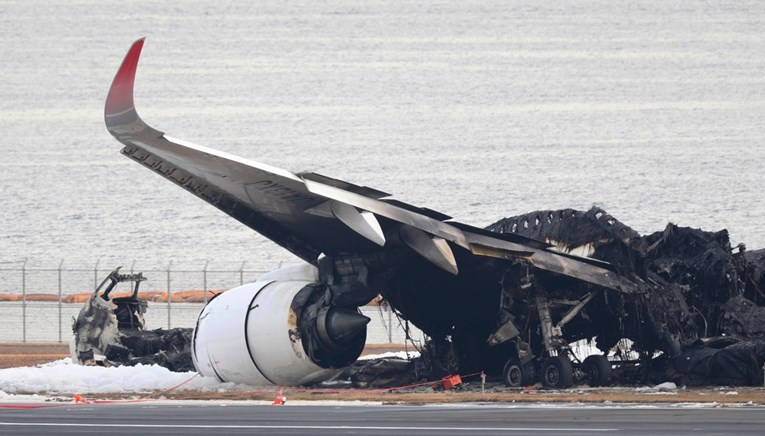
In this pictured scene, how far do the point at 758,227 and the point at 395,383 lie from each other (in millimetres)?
74578

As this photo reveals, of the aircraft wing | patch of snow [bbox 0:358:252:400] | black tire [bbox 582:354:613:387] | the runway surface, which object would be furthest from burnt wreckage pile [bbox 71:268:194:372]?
black tire [bbox 582:354:613:387]

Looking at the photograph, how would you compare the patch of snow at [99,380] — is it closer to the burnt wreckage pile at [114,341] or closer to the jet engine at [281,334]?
the jet engine at [281,334]

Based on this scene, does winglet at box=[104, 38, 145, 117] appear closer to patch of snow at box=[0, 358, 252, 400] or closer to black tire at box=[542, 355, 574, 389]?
patch of snow at box=[0, 358, 252, 400]

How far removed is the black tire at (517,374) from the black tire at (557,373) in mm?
359

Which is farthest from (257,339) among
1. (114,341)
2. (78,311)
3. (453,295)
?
(78,311)

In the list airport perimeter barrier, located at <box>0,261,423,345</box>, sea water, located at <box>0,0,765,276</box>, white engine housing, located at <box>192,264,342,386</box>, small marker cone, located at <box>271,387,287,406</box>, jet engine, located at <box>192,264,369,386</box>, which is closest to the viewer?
small marker cone, located at <box>271,387,287,406</box>

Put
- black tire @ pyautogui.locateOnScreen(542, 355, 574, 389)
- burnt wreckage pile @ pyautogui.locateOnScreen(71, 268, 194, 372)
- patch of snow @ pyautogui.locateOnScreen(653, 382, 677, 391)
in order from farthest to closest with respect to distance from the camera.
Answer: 1. burnt wreckage pile @ pyautogui.locateOnScreen(71, 268, 194, 372)
2. black tire @ pyautogui.locateOnScreen(542, 355, 574, 389)
3. patch of snow @ pyautogui.locateOnScreen(653, 382, 677, 391)

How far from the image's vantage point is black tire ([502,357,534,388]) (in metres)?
31.1

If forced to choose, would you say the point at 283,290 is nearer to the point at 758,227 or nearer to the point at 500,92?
the point at 758,227

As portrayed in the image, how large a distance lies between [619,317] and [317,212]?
304 inches

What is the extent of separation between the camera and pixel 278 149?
136 metres

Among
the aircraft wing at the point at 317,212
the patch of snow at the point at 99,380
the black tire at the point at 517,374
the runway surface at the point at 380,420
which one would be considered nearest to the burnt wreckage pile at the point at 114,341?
the patch of snow at the point at 99,380

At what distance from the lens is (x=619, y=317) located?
32.2 metres

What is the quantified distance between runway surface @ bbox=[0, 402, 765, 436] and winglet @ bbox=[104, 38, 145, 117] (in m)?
5.53
